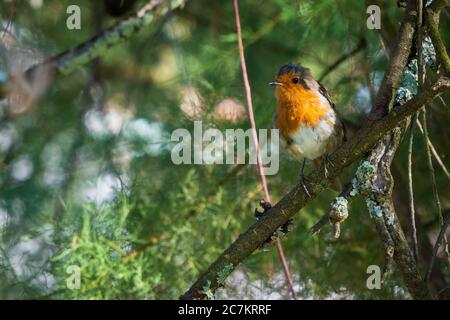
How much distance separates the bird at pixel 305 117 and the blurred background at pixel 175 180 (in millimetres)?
280

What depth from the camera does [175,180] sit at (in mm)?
3250

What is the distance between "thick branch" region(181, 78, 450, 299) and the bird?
709 mm

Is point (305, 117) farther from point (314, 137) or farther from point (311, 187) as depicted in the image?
point (311, 187)

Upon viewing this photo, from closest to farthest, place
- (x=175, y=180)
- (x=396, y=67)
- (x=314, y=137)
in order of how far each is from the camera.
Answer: (x=396, y=67) → (x=314, y=137) → (x=175, y=180)

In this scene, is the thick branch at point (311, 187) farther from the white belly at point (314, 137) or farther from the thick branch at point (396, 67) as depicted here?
the white belly at point (314, 137)

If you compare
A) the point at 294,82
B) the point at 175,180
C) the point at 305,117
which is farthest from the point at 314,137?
the point at 175,180

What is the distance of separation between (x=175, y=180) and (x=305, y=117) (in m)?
0.86

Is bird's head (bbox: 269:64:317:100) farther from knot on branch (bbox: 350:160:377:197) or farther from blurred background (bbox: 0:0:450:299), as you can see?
knot on branch (bbox: 350:160:377:197)

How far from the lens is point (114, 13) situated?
135 inches

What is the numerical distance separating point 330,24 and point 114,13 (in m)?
1.02

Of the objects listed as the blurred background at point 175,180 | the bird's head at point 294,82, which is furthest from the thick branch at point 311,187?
the bird's head at point 294,82

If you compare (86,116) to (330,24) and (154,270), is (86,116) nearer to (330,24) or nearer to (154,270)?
(154,270)

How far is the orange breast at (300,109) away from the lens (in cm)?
260
